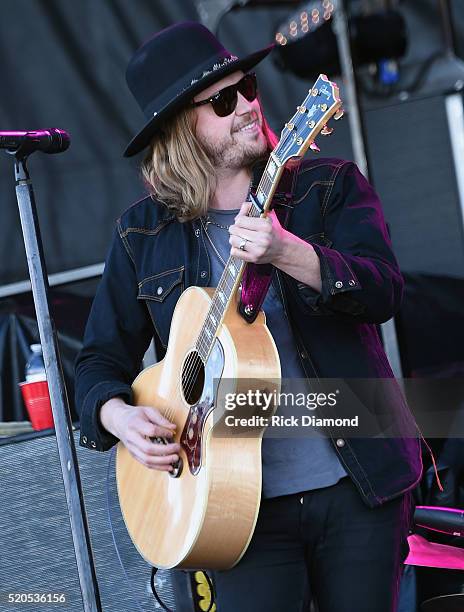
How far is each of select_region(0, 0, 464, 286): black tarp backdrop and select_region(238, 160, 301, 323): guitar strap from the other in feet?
6.36

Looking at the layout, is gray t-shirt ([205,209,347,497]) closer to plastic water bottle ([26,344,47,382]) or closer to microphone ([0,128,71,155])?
microphone ([0,128,71,155])

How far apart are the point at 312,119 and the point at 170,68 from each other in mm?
661

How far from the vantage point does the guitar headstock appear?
2139 mm

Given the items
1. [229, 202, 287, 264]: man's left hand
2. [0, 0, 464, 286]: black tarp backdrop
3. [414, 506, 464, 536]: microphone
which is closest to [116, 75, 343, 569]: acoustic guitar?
[229, 202, 287, 264]: man's left hand

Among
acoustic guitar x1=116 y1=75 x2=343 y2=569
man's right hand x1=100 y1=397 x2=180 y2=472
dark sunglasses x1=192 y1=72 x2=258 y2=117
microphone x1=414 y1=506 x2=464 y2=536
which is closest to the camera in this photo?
acoustic guitar x1=116 y1=75 x2=343 y2=569

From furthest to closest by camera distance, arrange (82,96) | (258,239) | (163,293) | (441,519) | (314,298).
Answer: (82,96) → (441,519) → (163,293) → (314,298) → (258,239)

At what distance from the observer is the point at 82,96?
4.27 meters

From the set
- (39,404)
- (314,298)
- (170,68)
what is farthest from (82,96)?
(314,298)

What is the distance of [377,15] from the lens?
424cm

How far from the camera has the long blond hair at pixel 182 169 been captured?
2.62 metres

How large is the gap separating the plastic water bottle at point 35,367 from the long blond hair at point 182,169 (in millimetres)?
1084

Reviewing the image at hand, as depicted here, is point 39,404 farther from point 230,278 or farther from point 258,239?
point 258,239

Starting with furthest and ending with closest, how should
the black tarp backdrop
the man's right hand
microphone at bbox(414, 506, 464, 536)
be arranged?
the black tarp backdrop → microphone at bbox(414, 506, 464, 536) → the man's right hand

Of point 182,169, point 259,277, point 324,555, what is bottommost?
point 324,555
